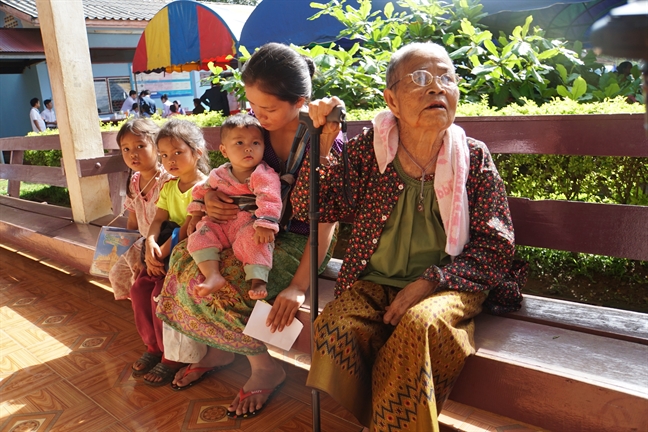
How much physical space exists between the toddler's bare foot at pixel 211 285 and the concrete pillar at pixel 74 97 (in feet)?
8.56

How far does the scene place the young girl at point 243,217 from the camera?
2.15 m

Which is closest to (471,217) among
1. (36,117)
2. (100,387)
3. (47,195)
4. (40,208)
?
(100,387)

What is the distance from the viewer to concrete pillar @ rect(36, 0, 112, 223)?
13.4ft

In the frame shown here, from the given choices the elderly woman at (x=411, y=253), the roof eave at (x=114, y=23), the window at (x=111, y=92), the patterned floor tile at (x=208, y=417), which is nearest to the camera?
the elderly woman at (x=411, y=253)

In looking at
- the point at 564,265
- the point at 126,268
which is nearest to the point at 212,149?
the point at 126,268

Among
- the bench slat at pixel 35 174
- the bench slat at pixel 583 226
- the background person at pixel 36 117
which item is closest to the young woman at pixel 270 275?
the bench slat at pixel 583 226

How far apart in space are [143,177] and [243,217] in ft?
3.14

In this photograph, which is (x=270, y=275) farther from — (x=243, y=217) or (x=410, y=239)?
(x=410, y=239)

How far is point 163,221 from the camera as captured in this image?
108 inches

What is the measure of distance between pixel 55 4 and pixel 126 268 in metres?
2.41

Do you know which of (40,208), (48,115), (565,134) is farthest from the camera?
(48,115)

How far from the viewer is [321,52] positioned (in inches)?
146

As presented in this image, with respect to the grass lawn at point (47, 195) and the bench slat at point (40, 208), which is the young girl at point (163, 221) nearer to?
the bench slat at point (40, 208)

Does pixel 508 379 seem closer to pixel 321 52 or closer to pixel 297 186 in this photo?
pixel 297 186
